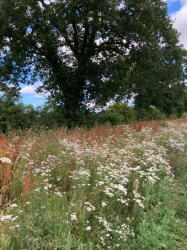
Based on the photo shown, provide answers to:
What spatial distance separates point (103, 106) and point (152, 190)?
36.5ft

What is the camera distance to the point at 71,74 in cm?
1277

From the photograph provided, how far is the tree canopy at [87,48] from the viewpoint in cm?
1151

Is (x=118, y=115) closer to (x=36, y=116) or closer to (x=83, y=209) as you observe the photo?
(x=36, y=116)

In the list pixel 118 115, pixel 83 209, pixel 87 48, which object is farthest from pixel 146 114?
pixel 83 209

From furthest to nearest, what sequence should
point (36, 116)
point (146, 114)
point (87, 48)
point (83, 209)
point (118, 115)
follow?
point (146, 114)
point (118, 115)
point (87, 48)
point (36, 116)
point (83, 209)

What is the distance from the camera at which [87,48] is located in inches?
550

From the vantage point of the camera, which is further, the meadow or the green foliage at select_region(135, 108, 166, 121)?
the green foliage at select_region(135, 108, 166, 121)

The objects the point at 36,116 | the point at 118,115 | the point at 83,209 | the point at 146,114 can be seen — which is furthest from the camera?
the point at 146,114

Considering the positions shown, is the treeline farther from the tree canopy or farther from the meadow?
the meadow

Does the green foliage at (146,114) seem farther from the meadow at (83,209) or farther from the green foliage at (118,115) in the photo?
the meadow at (83,209)

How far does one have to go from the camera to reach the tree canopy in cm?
1151

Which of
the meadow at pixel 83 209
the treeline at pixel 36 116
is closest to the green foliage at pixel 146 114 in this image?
the treeline at pixel 36 116

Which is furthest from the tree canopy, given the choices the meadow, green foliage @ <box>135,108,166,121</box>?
the meadow

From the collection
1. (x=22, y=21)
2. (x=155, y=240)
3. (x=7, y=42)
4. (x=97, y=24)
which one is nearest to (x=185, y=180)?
(x=155, y=240)
